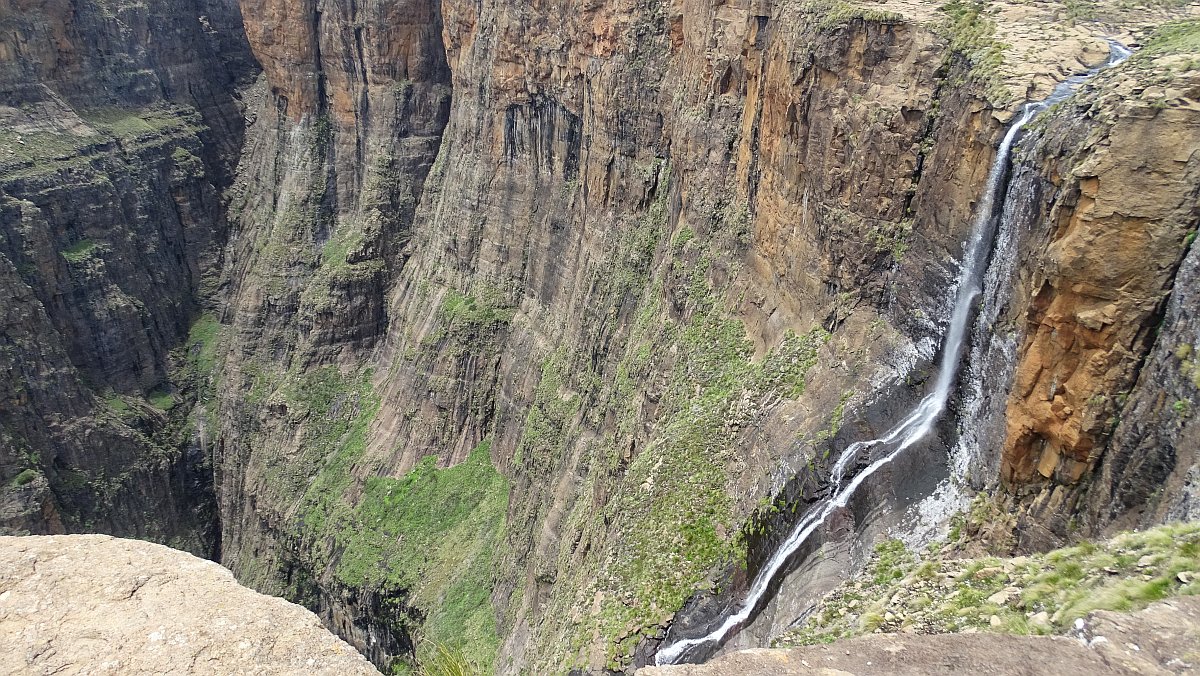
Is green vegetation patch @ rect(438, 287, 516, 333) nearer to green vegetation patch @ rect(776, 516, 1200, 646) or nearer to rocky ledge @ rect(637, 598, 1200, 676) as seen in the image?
green vegetation patch @ rect(776, 516, 1200, 646)

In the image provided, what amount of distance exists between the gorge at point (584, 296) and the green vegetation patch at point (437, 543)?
0.62ft

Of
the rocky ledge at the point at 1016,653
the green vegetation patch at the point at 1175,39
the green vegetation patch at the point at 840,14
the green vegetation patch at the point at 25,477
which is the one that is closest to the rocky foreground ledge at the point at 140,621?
the rocky ledge at the point at 1016,653

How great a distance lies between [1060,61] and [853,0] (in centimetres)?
488

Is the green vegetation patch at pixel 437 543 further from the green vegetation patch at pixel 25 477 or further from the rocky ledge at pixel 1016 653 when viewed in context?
the rocky ledge at pixel 1016 653

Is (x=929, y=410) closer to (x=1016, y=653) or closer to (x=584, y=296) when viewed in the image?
(x=1016, y=653)

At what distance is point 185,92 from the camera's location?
58.5 meters

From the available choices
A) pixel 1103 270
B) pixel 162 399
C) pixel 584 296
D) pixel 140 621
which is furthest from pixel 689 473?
pixel 162 399

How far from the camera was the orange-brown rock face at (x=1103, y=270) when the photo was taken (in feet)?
35.9

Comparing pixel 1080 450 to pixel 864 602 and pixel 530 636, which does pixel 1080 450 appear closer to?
pixel 864 602

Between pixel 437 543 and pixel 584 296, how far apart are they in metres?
13.1

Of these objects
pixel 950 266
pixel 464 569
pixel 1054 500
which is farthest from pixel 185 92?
pixel 1054 500

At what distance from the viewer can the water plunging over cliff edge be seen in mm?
13909

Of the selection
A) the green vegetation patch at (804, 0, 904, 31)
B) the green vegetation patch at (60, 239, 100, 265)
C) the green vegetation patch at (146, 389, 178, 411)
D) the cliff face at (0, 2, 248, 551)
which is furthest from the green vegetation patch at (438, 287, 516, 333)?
the green vegetation patch at (60, 239, 100, 265)

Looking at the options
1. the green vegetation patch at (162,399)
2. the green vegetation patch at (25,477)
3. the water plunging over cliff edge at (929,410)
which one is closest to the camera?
the water plunging over cliff edge at (929,410)
